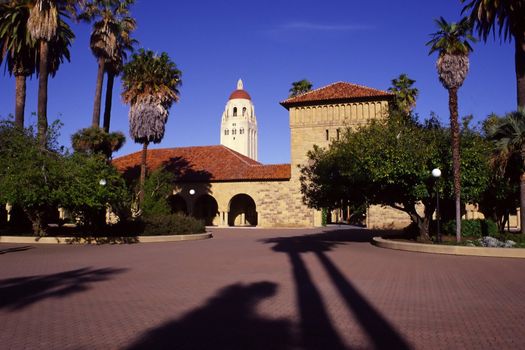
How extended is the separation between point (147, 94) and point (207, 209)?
1851 centimetres

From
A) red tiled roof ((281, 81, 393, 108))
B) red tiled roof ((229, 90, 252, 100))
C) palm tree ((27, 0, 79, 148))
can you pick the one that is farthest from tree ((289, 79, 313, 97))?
red tiled roof ((229, 90, 252, 100))

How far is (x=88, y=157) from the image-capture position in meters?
22.8

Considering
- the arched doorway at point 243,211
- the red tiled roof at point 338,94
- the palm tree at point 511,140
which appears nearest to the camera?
the palm tree at point 511,140

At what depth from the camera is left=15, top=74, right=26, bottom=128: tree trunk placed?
28.5m

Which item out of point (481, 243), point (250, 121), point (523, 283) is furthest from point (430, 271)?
point (250, 121)

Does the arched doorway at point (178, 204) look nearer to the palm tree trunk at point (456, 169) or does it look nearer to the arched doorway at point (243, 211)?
the arched doorway at point (243, 211)

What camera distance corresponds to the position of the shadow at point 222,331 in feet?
18.2

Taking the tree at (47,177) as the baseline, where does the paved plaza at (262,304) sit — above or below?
below

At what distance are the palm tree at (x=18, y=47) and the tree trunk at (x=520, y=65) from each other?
88.1 ft

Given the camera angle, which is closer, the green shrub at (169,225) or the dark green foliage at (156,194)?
the green shrub at (169,225)

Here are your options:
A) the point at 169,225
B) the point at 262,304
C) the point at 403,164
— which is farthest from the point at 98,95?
the point at 262,304

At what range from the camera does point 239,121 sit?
327 feet

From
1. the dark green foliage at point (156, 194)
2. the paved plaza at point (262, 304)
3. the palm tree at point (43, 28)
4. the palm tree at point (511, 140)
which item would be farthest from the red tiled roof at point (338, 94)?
the paved plaza at point (262, 304)

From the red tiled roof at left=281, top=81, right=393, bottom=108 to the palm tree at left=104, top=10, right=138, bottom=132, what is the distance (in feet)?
45.7
